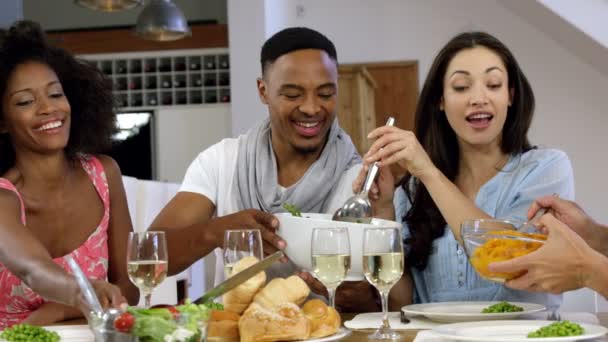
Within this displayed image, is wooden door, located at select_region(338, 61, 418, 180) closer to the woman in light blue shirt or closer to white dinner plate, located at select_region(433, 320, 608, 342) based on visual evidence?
the woman in light blue shirt

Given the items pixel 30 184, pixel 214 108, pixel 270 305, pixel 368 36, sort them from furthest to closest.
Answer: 1. pixel 214 108
2. pixel 368 36
3. pixel 30 184
4. pixel 270 305

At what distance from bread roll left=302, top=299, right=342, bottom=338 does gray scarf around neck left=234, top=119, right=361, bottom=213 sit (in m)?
0.82

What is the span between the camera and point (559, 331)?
1.21 m

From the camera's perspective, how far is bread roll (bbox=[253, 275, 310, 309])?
1.33 meters

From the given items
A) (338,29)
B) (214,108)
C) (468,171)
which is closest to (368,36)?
(338,29)

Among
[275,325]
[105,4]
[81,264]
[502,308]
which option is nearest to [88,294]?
[275,325]

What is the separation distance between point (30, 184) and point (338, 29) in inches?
257

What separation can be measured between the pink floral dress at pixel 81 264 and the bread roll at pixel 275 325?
2.73 ft

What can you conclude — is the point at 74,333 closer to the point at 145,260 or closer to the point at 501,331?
the point at 145,260

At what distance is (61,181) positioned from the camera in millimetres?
2156

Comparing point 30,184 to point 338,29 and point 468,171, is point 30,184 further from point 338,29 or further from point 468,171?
A: point 338,29

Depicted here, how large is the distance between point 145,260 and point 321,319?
1.16 feet

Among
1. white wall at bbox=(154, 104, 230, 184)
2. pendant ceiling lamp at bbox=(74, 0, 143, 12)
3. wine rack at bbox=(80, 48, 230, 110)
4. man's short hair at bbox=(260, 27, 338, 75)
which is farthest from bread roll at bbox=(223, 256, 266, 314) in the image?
wine rack at bbox=(80, 48, 230, 110)

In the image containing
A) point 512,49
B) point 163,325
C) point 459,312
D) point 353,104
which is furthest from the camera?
point 512,49
